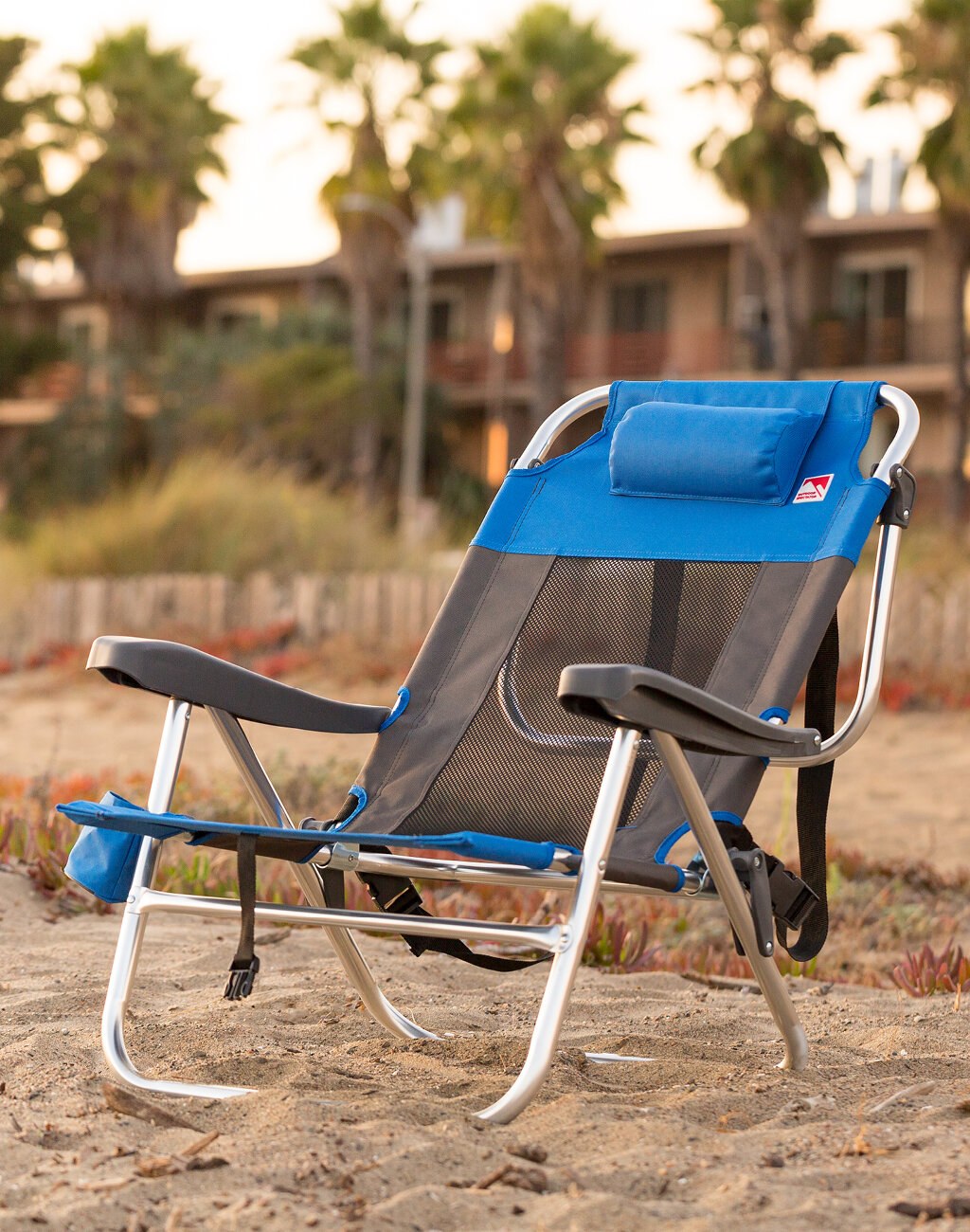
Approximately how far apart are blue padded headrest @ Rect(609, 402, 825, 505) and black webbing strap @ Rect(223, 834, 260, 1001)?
137cm

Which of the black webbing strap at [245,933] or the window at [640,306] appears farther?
the window at [640,306]

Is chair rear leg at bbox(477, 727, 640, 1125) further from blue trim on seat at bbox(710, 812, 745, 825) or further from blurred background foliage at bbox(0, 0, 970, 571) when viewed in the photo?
blurred background foliage at bbox(0, 0, 970, 571)

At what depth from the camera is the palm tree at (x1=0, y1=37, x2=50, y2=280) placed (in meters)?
24.3

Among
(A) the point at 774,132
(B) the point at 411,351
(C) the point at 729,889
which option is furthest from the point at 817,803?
(B) the point at 411,351

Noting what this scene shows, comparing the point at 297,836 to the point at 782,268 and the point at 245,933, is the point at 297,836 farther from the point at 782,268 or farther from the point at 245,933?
the point at 782,268

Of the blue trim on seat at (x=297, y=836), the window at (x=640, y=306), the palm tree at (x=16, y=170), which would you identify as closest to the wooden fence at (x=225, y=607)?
the blue trim on seat at (x=297, y=836)

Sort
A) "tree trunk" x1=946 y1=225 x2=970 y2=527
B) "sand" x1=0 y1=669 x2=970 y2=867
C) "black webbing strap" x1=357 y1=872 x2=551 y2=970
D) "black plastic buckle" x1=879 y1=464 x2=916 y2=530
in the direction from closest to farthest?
"black webbing strap" x1=357 y1=872 x2=551 y2=970 → "black plastic buckle" x1=879 y1=464 x2=916 y2=530 → "sand" x1=0 y1=669 x2=970 y2=867 → "tree trunk" x1=946 y1=225 x2=970 y2=527

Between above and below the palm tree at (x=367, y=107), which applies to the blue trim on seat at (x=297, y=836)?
below

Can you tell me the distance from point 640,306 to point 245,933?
26149mm

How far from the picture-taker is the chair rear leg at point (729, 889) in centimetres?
224

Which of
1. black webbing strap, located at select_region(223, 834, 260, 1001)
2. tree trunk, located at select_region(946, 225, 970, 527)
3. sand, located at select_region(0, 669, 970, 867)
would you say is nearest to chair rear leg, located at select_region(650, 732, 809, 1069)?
black webbing strap, located at select_region(223, 834, 260, 1001)

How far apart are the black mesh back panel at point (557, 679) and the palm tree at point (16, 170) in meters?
23.5

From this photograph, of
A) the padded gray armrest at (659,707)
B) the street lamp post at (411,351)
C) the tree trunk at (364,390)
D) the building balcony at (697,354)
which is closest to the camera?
the padded gray armrest at (659,707)

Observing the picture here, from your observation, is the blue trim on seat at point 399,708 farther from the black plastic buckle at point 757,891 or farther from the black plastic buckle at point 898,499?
the black plastic buckle at point 898,499
